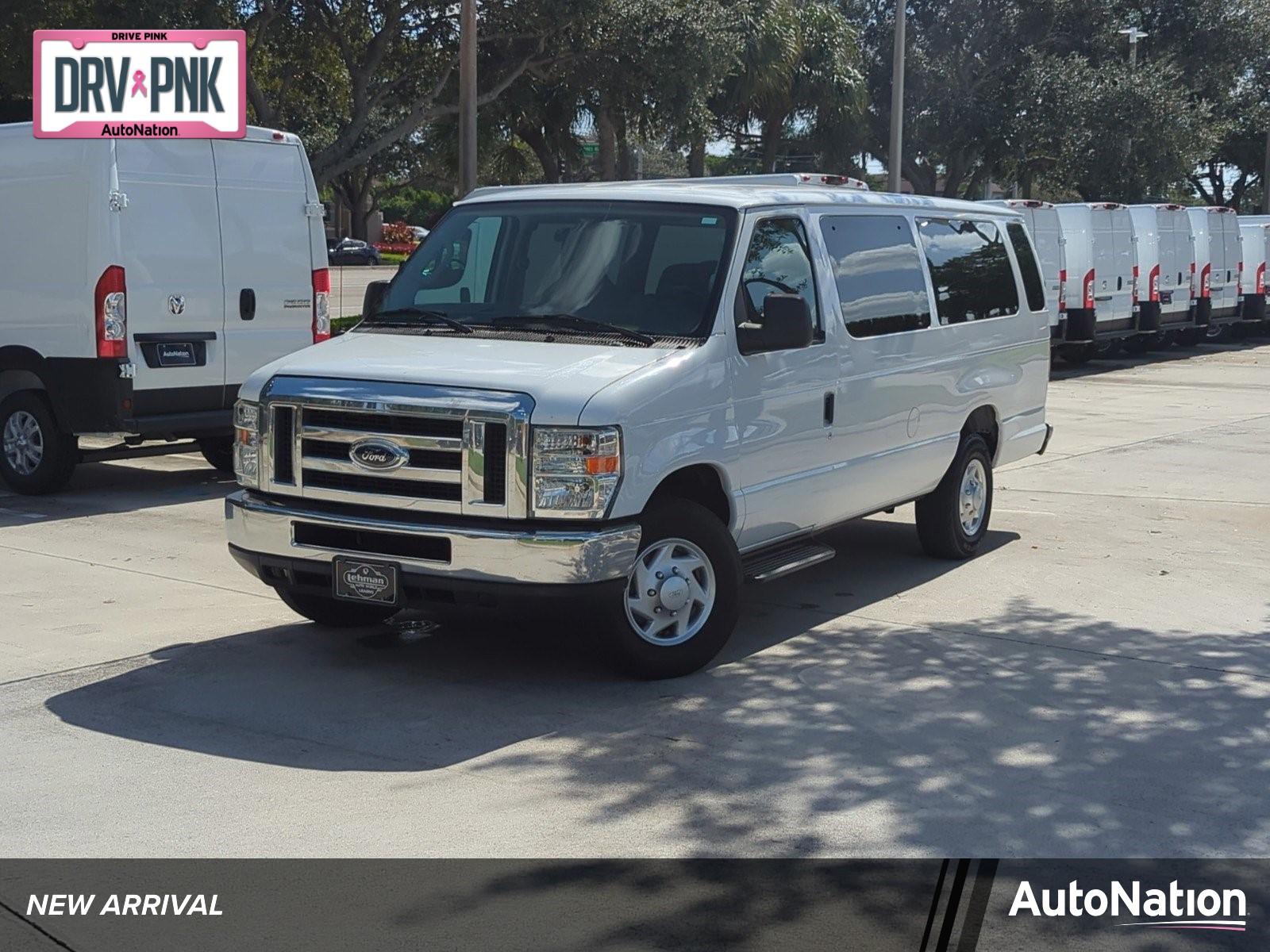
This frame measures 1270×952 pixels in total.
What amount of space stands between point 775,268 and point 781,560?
4.59ft

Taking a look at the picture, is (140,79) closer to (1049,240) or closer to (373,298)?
(373,298)

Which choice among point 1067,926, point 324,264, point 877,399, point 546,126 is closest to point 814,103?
point 546,126

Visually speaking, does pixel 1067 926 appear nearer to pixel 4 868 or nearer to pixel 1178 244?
pixel 4 868

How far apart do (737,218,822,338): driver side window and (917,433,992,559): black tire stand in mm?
2089

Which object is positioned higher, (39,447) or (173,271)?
(173,271)

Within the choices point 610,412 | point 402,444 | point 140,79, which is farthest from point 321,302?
point 140,79

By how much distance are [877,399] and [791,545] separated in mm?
989

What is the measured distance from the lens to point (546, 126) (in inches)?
1120

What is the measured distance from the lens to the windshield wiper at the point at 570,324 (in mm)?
7137

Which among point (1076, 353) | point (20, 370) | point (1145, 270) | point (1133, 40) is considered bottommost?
point (1076, 353)

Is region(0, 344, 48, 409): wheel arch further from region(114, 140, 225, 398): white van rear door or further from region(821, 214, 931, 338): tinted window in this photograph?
region(821, 214, 931, 338): tinted window

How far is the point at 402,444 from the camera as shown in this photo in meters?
6.63

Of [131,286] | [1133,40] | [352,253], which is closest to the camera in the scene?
[131,286]

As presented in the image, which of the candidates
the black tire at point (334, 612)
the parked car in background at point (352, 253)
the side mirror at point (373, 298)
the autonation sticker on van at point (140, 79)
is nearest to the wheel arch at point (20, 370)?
the side mirror at point (373, 298)
